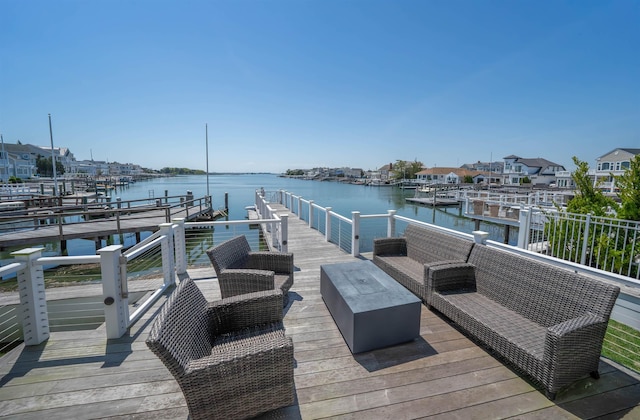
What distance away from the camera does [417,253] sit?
3918 millimetres

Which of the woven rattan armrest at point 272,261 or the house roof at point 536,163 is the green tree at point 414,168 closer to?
the house roof at point 536,163

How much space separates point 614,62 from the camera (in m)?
11.5

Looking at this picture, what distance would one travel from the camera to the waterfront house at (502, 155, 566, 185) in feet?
162

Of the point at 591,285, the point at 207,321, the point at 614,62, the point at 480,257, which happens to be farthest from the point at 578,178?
the point at 614,62

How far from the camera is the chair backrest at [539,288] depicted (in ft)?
6.28

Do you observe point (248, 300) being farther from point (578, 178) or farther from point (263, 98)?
point (263, 98)

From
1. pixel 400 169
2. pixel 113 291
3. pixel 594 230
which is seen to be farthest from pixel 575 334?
pixel 400 169

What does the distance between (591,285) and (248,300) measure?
Result: 260 cm

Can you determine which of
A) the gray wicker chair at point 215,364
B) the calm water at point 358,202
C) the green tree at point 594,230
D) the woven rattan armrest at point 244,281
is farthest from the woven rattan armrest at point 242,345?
the calm water at point 358,202

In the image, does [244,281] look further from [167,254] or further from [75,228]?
[75,228]

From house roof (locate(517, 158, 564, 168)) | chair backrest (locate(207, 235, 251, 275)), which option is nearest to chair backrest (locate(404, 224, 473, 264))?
chair backrest (locate(207, 235, 251, 275))

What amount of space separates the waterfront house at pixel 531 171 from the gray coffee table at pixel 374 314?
2321 inches

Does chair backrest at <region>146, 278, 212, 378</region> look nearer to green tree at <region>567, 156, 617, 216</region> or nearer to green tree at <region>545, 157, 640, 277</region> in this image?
green tree at <region>545, 157, 640, 277</region>

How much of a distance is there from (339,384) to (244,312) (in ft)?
2.97
